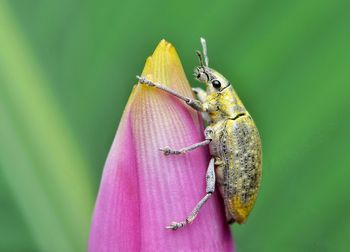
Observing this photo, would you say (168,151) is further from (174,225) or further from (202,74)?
(202,74)

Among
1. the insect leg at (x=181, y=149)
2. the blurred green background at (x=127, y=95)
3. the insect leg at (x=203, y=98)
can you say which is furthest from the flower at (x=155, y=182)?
the blurred green background at (x=127, y=95)

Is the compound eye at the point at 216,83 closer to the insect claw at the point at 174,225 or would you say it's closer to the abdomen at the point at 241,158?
the abdomen at the point at 241,158

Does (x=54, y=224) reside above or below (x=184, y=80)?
below

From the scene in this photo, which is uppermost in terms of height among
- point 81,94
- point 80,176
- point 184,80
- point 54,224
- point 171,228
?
point 184,80

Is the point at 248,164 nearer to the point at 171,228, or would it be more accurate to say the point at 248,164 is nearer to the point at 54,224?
the point at 171,228

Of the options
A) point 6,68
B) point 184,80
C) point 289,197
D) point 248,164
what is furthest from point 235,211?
point 6,68
